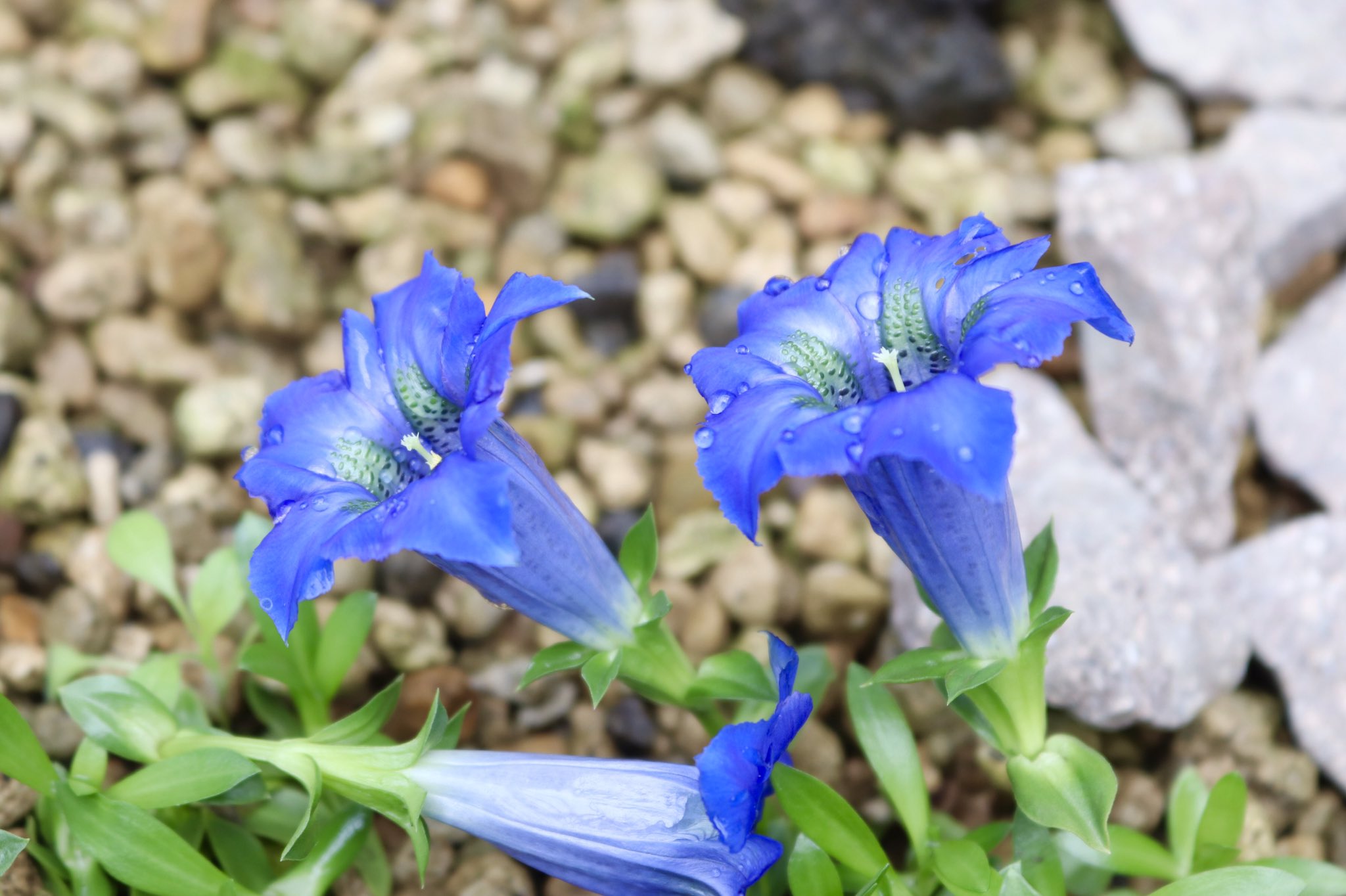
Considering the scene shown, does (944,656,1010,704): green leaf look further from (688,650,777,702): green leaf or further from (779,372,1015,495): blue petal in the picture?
(779,372,1015,495): blue petal

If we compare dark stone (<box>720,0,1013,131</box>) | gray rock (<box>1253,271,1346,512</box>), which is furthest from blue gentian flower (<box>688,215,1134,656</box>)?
dark stone (<box>720,0,1013,131</box>)

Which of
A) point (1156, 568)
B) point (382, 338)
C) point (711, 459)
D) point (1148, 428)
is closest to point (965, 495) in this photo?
point (711, 459)

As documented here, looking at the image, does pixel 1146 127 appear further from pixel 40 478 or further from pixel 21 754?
pixel 21 754

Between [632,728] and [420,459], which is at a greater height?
[420,459]

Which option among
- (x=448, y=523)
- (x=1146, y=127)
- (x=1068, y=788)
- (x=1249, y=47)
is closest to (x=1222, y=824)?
(x=1068, y=788)

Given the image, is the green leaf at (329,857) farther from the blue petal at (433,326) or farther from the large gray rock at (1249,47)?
the large gray rock at (1249,47)
